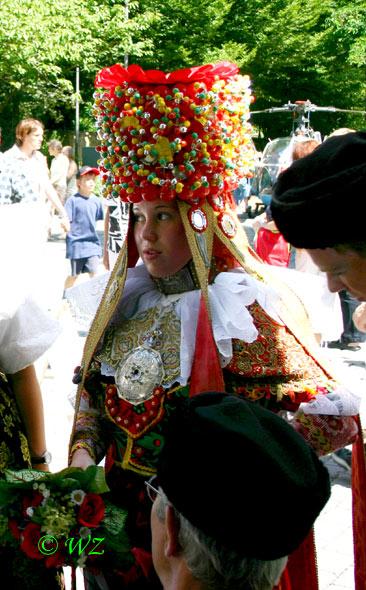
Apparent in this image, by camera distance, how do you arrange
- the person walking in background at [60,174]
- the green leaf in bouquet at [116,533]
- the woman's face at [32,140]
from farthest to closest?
the person walking in background at [60,174] < the woman's face at [32,140] < the green leaf in bouquet at [116,533]

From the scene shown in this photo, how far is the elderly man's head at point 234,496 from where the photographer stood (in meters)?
1.35

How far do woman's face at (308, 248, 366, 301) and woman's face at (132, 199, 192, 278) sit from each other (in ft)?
2.44

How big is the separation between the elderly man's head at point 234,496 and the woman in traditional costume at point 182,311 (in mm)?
818

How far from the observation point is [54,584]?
2264 mm

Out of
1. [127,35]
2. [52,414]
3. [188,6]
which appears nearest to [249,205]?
[127,35]

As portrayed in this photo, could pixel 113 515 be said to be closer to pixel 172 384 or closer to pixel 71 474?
pixel 71 474

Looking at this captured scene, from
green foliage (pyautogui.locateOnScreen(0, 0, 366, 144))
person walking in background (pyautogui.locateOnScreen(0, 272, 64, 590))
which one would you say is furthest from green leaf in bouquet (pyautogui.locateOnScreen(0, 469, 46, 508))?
green foliage (pyautogui.locateOnScreen(0, 0, 366, 144))

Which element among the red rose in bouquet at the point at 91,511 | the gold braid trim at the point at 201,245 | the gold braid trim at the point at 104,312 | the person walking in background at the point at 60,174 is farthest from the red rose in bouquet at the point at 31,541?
the person walking in background at the point at 60,174

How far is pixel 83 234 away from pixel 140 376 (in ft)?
17.9

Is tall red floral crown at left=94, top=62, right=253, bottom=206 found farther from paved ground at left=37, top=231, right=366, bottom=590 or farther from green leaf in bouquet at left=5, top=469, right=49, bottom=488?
green leaf in bouquet at left=5, top=469, right=49, bottom=488

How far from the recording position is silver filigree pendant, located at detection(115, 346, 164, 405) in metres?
2.39

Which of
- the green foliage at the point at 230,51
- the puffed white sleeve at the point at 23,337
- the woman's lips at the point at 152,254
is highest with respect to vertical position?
the green foliage at the point at 230,51

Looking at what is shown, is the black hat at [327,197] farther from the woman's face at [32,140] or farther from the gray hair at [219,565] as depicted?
the woman's face at [32,140]
